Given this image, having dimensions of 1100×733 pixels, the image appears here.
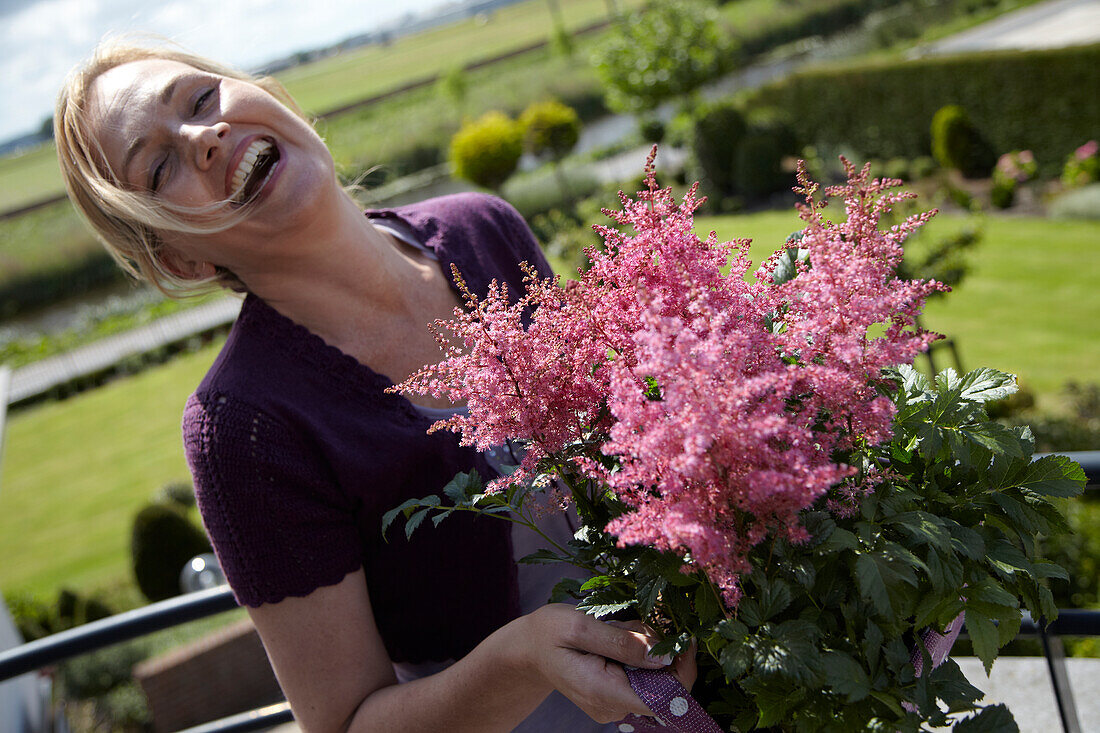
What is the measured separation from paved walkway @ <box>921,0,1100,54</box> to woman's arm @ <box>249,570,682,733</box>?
Answer: 78.0ft

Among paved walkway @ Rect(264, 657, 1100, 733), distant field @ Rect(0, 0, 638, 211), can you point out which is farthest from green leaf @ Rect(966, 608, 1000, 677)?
distant field @ Rect(0, 0, 638, 211)

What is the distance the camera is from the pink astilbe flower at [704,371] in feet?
2.16

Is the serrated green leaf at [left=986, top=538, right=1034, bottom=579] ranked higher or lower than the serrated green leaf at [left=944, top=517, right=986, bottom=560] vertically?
lower

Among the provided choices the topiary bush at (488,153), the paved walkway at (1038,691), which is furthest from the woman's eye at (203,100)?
the topiary bush at (488,153)

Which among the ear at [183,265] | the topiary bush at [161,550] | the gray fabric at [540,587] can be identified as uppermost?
the ear at [183,265]

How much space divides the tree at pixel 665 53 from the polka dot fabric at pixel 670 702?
20272 millimetres

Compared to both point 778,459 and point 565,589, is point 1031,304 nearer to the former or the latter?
point 565,589

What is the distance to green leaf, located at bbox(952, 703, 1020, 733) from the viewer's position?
0.77 m

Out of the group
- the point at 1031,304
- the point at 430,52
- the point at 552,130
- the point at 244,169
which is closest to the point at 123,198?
the point at 244,169

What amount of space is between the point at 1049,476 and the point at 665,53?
20.4 m

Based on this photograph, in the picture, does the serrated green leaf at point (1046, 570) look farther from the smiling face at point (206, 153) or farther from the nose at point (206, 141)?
the nose at point (206, 141)

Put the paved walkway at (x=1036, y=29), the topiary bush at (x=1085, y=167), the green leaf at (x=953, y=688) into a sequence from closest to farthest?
the green leaf at (x=953, y=688), the topiary bush at (x=1085, y=167), the paved walkway at (x=1036, y=29)

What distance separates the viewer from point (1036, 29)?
24.7m

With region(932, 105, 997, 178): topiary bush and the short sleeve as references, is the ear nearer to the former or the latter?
the short sleeve
